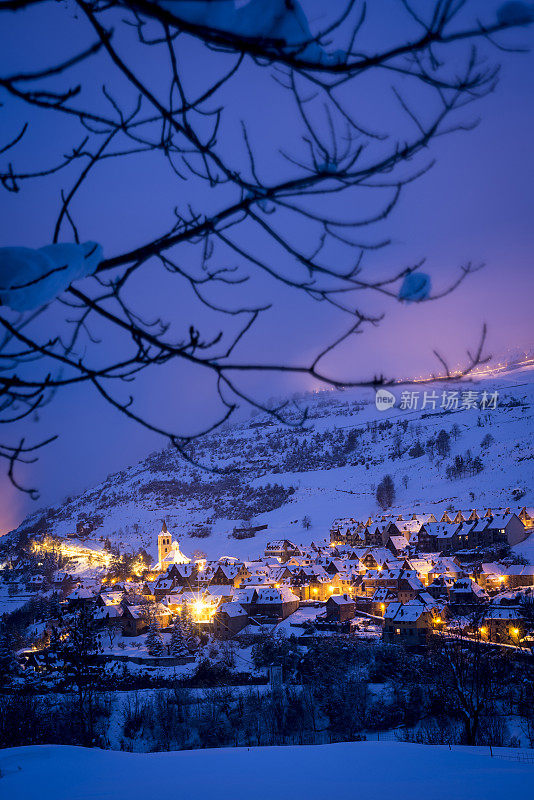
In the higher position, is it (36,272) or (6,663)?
(36,272)

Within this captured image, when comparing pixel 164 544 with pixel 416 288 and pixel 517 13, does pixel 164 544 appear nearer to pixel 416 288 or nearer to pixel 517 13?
pixel 416 288

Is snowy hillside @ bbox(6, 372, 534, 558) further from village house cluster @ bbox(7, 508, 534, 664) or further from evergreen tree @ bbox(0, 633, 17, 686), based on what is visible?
evergreen tree @ bbox(0, 633, 17, 686)

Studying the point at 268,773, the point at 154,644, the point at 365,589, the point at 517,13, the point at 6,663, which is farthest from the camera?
the point at 365,589

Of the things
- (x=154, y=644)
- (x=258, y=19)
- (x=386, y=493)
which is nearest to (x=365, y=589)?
(x=154, y=644)

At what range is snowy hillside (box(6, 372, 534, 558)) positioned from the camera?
2250 inches

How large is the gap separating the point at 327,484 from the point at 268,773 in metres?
71.8

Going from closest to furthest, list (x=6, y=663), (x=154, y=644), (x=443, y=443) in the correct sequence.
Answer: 1. (x=6, y=663)
2. (x=154, y=644)
3. (x=443, y=443)

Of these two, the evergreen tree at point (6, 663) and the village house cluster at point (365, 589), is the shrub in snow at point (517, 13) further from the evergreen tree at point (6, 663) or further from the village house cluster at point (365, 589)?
the evergreen tree at point (6, 663)

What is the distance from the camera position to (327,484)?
7594 cm

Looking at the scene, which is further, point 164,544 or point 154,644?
point 164,544

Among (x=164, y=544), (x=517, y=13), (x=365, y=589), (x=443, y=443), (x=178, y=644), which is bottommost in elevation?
(x=178, y=644)

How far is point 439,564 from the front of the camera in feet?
110

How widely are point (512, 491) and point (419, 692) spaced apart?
122ft

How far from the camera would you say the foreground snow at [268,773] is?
4.35 m
